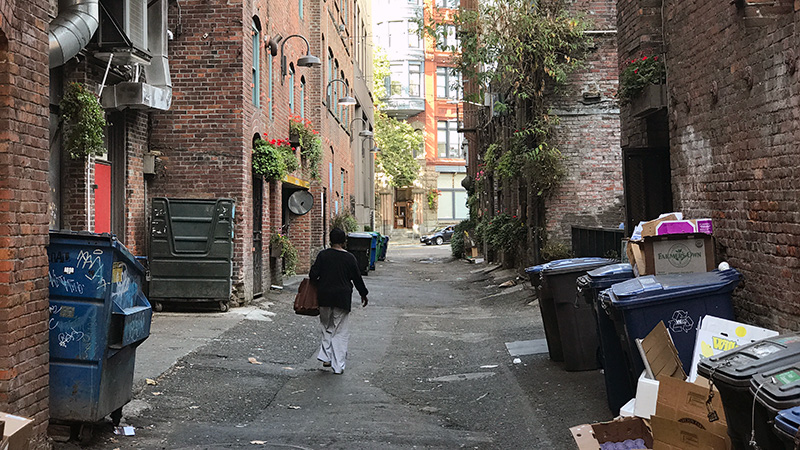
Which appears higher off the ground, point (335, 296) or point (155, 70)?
point (155, 70)

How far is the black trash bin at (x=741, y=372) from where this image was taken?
12.2 feet

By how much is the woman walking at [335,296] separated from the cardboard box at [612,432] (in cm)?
460

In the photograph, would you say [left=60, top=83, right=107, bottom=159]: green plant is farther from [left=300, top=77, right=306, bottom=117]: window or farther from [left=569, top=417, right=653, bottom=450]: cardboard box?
[left=300, top=77, right=306, bottom=117]: window

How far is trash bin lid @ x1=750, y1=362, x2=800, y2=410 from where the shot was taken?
3.38 m

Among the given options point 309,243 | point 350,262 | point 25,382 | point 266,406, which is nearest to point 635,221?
point 350,262

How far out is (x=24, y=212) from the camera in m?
5.17

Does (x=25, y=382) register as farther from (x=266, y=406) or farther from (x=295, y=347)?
(x=295, y=347)

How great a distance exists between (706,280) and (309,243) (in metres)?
17.1

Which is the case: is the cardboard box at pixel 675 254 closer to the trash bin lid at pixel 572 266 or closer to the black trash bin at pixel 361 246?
the trash bin lid at pixel 572 266

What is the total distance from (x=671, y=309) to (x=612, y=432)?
135cm

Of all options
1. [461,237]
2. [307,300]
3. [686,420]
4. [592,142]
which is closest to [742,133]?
[686,420]

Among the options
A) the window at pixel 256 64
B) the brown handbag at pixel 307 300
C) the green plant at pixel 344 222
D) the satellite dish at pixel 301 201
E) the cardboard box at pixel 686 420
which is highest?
the window at pixel 256 64

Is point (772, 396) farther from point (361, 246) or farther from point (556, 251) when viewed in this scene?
point (361, 246)

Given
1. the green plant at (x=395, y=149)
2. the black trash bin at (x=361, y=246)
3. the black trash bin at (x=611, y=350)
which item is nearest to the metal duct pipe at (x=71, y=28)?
the black trash bin at (x=611, y=350)
